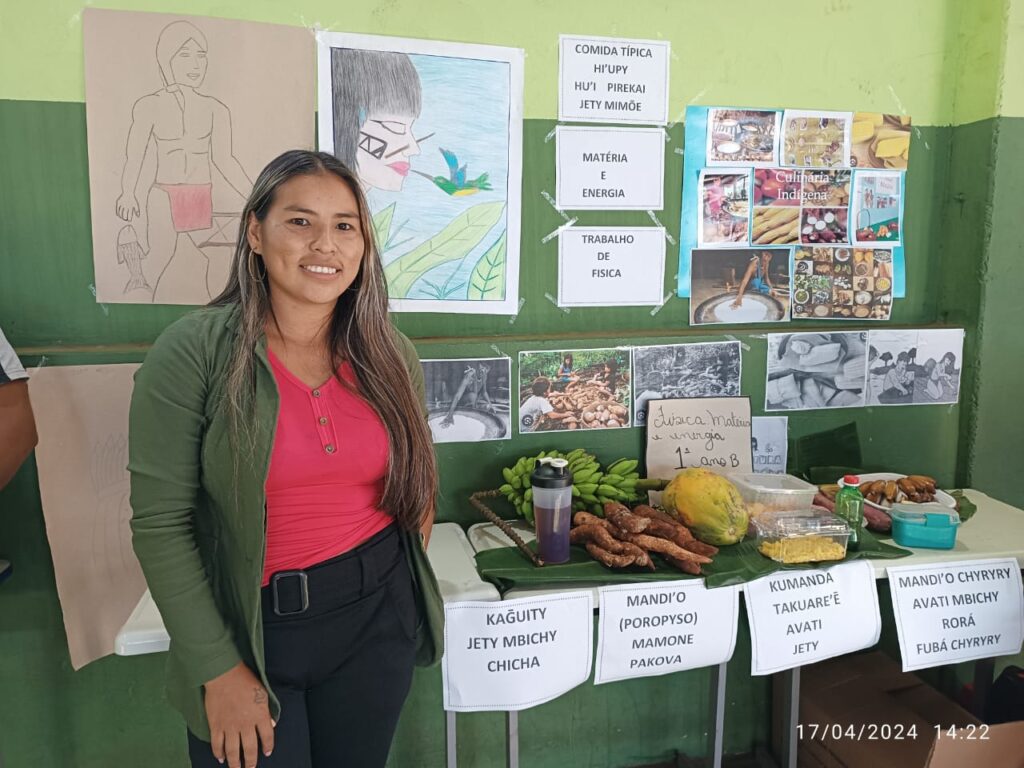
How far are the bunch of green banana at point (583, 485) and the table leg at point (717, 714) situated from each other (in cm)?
48

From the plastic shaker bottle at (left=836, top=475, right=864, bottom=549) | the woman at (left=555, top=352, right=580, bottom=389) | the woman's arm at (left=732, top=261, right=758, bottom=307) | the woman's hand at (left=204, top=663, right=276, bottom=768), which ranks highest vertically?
the woman's arm at (left=732, top=261, right=758, bottom=307)

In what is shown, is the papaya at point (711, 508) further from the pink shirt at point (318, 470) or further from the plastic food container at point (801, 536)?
the pink shirt at point (318, 470)

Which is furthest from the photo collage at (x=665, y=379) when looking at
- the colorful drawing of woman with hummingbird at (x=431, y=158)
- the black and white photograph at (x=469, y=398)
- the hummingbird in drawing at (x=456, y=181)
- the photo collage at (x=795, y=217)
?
the hummingbird in drawing at (x=456, y=181)

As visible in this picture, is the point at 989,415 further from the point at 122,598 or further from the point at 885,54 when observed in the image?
the point at 122,598

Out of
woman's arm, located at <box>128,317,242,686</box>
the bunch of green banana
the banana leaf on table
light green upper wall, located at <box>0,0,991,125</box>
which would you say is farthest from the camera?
the bunch of green banana

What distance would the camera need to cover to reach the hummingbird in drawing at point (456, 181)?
2.00m

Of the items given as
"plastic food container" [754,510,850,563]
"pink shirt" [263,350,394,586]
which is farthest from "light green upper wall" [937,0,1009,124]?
"pink shirt" [263,350,394,586]

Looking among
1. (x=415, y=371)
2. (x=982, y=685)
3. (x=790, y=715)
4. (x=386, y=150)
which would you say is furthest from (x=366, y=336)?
(x=982, y=685)

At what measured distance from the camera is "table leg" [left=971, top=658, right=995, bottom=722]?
7.07 feet

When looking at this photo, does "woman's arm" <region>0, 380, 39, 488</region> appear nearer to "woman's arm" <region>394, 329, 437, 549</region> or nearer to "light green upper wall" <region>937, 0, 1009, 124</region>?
"woman's arm" <region>394, 329, 437, 549</region>

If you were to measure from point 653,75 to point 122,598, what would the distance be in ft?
6.44

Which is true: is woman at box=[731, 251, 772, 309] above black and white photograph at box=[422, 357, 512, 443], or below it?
above

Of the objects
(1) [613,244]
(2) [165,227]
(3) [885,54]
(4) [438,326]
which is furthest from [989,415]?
(2) [165,227]

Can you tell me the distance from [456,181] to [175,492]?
1184mm
